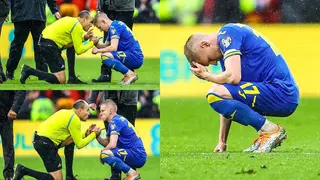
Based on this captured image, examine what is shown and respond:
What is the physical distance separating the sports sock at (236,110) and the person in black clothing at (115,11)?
86cm

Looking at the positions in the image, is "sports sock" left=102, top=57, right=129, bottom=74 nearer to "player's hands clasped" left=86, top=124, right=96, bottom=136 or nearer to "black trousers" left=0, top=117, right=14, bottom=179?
"player's hands clasped" left=86, top=124, right=96, bottom=136

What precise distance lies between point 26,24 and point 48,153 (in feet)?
2.87

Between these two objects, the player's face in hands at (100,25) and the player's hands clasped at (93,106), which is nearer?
the player's face in hands at (100,25)

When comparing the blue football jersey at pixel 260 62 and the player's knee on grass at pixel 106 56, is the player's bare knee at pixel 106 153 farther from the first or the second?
the blue football jersey at pixel 260 62

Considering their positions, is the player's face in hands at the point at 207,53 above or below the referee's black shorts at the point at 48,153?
above

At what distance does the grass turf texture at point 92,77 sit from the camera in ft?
18.2

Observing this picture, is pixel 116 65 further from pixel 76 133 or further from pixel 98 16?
pixel 76 133

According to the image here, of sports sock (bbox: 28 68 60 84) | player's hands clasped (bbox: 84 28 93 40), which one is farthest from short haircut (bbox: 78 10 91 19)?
sports sock (bbox: 28 68 60 84)

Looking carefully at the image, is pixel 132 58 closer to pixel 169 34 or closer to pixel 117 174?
pixel 117 174

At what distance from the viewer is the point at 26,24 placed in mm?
5625

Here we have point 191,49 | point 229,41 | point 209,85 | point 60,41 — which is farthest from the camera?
point 209,85

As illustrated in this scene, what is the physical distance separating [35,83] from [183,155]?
3.71ft

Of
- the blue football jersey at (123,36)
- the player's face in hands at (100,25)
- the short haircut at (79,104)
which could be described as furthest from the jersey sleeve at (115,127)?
the player's face in hands at (100,25)

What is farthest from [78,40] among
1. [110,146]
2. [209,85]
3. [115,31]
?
[209,85]
